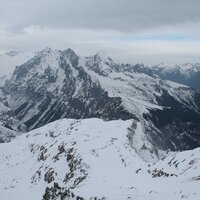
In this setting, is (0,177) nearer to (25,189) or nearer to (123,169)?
(25,189)

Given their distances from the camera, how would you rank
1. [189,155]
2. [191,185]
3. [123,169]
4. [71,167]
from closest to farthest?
[191,185], [189,155], [123,169], [71,167]

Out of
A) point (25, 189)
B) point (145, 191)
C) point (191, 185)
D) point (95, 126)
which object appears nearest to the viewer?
point (191, 185)

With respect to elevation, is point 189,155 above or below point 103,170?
above

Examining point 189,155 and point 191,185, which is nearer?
point 191,185

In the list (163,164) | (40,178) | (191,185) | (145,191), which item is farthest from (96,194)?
(40,178)

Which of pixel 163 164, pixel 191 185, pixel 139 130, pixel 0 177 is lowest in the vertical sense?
pixel 0 177

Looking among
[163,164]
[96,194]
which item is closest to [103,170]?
[163,164]
